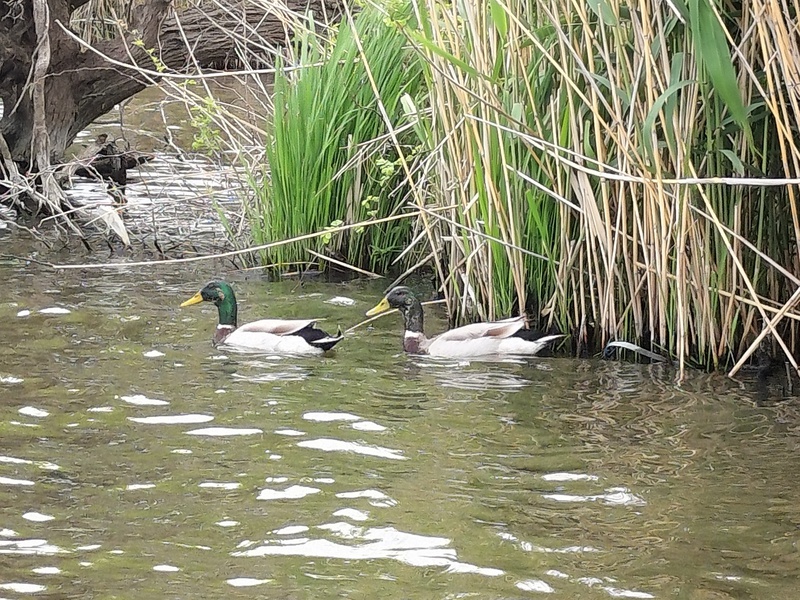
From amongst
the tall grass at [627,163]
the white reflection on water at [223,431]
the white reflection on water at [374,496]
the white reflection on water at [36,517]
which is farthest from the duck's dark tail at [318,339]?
the white reflection on water at [36,517]

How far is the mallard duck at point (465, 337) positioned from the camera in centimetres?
543

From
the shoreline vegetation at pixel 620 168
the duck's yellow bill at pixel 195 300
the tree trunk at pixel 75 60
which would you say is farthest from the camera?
the tree trunk at pixel 75 60

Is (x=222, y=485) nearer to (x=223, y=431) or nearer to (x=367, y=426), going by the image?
(x=223, y=431)

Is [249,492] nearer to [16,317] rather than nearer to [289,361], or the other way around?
[289,361]

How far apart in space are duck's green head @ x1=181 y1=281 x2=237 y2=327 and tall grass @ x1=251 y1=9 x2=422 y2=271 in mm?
787

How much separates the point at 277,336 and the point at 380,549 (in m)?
2.65

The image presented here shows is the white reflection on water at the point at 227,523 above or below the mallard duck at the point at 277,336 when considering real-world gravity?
Answer: below

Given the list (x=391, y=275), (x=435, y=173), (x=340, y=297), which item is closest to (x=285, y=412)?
(x=435, y=173)

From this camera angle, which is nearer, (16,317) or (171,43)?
(16,317)

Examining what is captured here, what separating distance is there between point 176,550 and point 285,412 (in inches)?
56.8

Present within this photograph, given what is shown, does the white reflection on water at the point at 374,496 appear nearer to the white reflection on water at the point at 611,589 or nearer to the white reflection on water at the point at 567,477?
the white reflection on water at the point at 567,477

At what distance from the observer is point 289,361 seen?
5770mm

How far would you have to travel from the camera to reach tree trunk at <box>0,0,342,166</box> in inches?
338

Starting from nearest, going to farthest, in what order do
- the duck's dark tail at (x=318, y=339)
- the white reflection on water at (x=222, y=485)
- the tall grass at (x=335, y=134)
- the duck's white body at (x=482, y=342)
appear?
1. the white reflection on water at (x=222, y=485)
2. the duck's white body at (x=482, y=342)
3. the duck's dark tail at (x=318, y=339)
4. the tall grass at (x=335, y=134)
